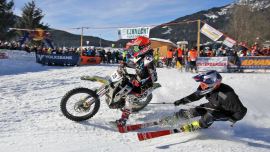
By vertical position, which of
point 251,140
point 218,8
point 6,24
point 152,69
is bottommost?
point 251,140

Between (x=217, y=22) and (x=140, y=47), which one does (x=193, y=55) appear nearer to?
(x=140, y=47)

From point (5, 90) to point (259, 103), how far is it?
27.9 ft

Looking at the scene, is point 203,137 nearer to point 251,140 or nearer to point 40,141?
point 251,140

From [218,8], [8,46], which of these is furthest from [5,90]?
[218,8]

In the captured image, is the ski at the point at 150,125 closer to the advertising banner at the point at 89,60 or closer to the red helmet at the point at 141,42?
the red helmet at the point at 141,42

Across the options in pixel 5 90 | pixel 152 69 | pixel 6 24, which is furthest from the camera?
pixel 6 24

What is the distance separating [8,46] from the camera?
30141 mm

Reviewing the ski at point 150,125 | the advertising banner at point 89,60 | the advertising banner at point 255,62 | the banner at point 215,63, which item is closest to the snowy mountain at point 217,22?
the advertising banner at point 89,60

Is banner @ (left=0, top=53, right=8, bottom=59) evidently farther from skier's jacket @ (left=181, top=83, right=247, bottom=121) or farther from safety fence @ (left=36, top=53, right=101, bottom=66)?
skier's jacket @ (left=181, top=83, right=247, bottom=121)

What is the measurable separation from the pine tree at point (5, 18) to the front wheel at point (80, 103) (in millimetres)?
39715

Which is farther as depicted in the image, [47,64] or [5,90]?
[47,64]

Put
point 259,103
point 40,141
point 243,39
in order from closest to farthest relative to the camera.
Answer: point 40,141
point 259,103
point 243,39

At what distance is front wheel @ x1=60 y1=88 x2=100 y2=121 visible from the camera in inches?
300

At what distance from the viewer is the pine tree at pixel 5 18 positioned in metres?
44.1
